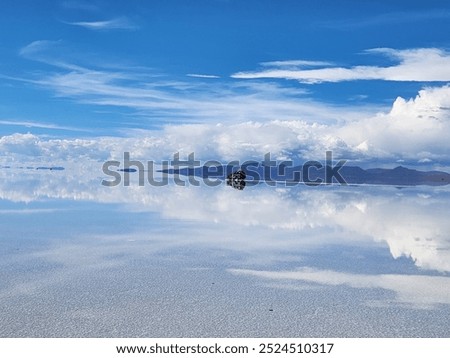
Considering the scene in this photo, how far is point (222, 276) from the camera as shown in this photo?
35.0ft

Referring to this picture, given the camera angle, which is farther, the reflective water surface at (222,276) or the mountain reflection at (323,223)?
the mountain reflection at (323,223)

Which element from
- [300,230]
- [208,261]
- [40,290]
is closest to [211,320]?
[40,290]

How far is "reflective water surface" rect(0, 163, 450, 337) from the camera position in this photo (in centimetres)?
764

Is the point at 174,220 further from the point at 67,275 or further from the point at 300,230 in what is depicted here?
the point at 67,275

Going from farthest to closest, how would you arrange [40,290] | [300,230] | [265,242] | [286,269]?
[300,230]
[265,242]
[286,269]
[40,290]

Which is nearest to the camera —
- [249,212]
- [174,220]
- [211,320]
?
[211,320]

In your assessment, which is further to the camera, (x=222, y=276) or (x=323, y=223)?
(x=323, y=223)

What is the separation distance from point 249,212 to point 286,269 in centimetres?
1075

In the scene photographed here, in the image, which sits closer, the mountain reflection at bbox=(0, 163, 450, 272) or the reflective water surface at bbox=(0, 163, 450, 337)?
the reflective water surface at bbox=(0, 163, 450, 337)

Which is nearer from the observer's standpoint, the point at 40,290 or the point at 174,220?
the point at 40,290

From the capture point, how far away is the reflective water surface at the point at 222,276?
7637 mm
